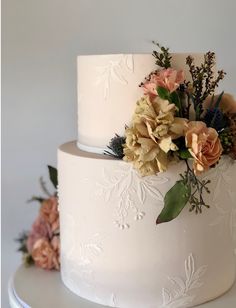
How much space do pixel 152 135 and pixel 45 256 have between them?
1.71 feet

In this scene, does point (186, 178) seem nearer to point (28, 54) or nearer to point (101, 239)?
point (101, 239)

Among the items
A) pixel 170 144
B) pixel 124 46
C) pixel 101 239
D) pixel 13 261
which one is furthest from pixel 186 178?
pixel 13 261

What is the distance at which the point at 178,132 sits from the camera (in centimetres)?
91

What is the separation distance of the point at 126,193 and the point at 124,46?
694 mm

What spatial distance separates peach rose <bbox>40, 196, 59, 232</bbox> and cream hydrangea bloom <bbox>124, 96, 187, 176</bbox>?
1.43 feet

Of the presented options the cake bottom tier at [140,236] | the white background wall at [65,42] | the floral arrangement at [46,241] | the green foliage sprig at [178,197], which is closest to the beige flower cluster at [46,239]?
the floral arrangement at [46,241]

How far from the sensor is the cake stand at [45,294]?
105 centimetres

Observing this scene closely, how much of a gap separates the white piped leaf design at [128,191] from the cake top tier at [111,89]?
86 mm

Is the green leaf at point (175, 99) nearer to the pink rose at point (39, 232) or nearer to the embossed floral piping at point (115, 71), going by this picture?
the embossed floral piping at point (115, 71)

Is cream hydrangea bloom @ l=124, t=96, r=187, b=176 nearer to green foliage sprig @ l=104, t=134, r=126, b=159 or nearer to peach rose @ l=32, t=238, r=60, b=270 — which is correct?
green foliage sprig @ l=104, t=134, r=126, b=159

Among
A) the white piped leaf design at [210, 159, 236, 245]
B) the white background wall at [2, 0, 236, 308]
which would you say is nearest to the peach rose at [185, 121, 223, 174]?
the white piped leaf design at [210, 159, 236, 245]

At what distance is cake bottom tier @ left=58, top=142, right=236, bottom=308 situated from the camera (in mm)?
969

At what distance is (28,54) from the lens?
1.53m

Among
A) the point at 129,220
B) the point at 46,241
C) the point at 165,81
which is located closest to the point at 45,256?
the point at 46,241
